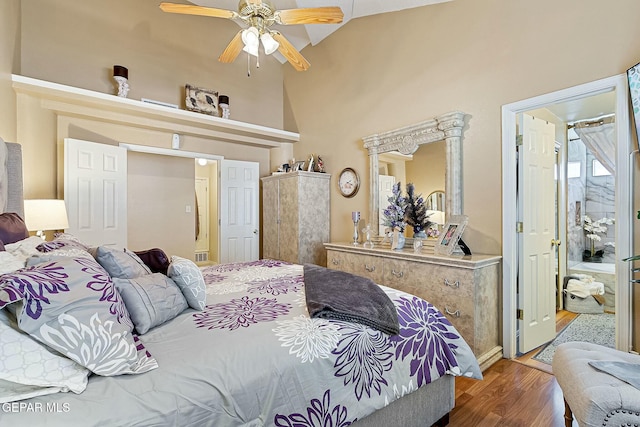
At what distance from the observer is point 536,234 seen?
2734 millimetres

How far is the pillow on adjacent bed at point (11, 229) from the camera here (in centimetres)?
158

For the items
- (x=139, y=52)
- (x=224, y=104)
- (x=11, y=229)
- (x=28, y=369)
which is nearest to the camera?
(x=28, y=369)

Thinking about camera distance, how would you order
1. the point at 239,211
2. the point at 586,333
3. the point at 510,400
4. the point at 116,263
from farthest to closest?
the point at 239,211
the point at 586,333
the point at 510,400
the point at 116,263

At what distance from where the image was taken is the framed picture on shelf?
101 inches

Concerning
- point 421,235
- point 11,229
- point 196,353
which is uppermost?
point 11,229

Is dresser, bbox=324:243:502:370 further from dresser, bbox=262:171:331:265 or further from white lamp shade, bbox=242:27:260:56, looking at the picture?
white lamp shade, bbox=242:27:260:56

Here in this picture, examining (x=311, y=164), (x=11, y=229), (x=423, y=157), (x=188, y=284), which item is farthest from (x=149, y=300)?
(x=311, y=164)

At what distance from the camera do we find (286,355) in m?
1.12

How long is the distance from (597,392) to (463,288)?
119 centimetres

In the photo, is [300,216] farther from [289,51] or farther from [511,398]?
[511,398]

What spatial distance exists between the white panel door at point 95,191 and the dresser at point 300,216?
197 cm

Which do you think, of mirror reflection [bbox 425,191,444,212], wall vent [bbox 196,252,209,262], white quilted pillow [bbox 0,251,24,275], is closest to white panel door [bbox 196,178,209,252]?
wall vent [bbox 196,252,209,262]

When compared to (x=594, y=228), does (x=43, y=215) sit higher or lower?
higher

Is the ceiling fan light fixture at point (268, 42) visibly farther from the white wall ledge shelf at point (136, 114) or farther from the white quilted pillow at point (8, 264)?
the white quilted pillow at point (8, 264)
